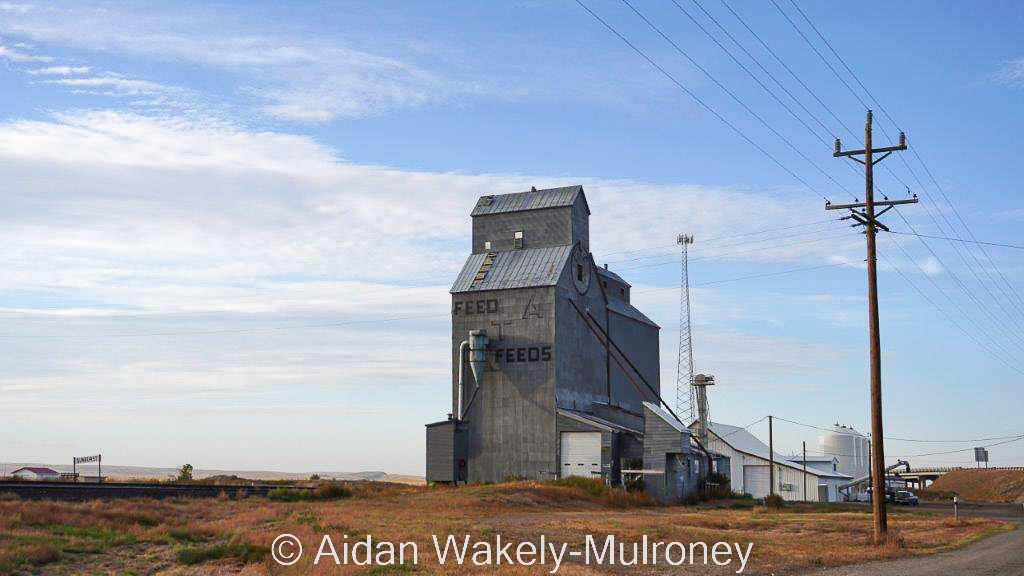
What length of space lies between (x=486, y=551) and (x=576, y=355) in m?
40.9

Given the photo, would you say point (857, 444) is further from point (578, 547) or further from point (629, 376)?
point (578, 547)

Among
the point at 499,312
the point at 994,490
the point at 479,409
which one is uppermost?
the point at 499,312

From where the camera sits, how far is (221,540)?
2945 centimetres

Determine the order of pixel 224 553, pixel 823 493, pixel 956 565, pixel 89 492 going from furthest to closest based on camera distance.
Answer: pixel 823 493
pixel 89 492
pixel 224 553
pixel 956 565

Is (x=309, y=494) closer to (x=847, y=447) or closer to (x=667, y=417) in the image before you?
(x=667, y=417)

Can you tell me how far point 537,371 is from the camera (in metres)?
64.1

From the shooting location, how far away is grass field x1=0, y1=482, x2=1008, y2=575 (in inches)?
963

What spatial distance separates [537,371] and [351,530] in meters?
32.5

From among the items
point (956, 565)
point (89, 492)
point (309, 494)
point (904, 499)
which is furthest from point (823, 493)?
point (956, 565)

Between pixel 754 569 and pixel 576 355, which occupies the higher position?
pixel 576 355

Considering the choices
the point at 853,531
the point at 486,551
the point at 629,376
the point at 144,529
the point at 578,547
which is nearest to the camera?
the point at 486,551

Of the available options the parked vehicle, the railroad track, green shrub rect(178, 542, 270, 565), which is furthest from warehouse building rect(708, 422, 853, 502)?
green shrub rect(178, 542, 270, 565)

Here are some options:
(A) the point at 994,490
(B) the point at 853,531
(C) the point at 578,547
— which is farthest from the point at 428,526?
(A) the point at 994,490

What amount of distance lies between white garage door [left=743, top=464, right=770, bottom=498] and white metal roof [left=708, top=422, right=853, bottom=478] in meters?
1.17
